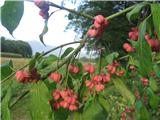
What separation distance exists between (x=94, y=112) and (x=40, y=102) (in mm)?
116

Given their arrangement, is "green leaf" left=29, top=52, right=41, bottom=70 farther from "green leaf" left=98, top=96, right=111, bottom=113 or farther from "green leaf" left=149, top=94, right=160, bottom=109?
"green leaf" left=149, top=94, right=160, bottom=109

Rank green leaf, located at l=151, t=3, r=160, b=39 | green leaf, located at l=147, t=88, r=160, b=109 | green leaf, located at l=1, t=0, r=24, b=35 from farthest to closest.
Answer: green leaf, located at l=147, t=88, r=160, b=109
green leaf, located at l=151, t=3, r=160, b=39
green leaf, located at l=1, t=0, r=24, b=35

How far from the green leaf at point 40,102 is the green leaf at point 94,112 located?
0.28ft

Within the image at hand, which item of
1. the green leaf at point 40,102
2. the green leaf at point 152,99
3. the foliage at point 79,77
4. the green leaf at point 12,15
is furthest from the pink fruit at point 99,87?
the green leaf at point 152,99

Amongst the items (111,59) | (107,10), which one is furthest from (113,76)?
(107,10)

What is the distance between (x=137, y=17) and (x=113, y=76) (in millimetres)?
151

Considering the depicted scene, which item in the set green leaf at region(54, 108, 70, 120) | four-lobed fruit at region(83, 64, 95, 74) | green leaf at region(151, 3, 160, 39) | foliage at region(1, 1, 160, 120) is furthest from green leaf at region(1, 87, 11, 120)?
green leaf at region(151, 3, 160, 39)

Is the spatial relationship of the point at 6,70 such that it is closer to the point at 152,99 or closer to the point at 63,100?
the point at 63,100

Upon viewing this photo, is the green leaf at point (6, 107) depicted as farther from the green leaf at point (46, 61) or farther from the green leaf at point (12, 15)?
the green leaf at point (12, 15)

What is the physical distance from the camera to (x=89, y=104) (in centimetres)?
97

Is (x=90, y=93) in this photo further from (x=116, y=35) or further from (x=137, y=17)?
(x=116, y=35)

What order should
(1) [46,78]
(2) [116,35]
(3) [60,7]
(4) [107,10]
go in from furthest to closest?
(2) [116,35] → (4) [107,10] → (1) [46,78] → (3) [60,7]

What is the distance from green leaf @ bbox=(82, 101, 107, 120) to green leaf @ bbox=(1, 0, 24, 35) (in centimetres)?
28

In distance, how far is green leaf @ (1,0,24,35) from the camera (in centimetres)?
76
